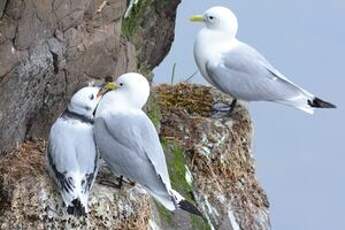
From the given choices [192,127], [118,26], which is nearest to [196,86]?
[192,127]

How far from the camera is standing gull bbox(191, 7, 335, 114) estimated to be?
11219mm

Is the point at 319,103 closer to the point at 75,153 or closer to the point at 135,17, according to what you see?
the point at 135,17

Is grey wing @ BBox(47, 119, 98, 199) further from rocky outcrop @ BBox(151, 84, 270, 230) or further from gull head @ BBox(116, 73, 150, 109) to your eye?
rocky outcrop @ BBox(151, 84, 270, 230)

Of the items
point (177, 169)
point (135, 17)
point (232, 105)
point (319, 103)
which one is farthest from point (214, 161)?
point (135, 17)

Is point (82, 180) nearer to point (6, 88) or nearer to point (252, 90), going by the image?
point (6, 88)

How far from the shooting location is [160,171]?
32.0 ft

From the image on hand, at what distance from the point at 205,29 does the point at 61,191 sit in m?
2.34

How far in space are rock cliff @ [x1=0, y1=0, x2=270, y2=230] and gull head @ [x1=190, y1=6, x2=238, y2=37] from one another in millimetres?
584

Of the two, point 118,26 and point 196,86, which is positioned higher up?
Result: point 118,26

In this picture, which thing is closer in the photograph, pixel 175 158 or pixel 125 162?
pixel 125 162

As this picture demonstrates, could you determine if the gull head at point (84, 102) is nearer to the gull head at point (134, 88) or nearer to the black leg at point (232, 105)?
the gull head at point (134, 88)

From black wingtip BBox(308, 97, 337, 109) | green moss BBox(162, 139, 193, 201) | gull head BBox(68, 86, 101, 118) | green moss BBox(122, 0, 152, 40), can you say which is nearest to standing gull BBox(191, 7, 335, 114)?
black wingtip BBox(308, 97, 337, 109)

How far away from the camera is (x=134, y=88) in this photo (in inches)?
394

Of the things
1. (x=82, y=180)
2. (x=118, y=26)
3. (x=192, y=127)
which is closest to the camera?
(x=82, y=180)
